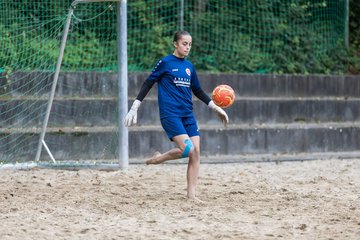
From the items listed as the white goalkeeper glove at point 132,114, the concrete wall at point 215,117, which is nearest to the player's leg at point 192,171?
the white goalkeeper glove at point 132,114

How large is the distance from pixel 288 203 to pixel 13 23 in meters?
5.75

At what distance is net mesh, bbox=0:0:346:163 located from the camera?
479 inches

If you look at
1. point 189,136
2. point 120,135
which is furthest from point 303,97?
point 189,136

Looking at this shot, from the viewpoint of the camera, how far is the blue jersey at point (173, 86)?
858 cm

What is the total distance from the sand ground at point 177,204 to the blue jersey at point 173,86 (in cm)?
91

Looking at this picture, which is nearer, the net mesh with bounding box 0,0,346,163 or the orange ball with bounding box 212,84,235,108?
the orange ball with bounding box 212,84,235,108

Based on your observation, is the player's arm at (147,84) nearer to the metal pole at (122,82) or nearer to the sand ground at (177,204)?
the sand ground at (177,204)

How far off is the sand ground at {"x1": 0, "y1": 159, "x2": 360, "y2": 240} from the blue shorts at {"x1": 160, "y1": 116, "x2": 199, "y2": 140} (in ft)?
2.22

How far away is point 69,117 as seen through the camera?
12.8 meters

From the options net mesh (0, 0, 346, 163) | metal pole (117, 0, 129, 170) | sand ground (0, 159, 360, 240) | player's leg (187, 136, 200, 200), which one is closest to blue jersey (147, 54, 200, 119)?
player's leg (187, 136, 200, 200)

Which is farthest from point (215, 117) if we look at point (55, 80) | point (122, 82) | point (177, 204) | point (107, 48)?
point (177, 204)

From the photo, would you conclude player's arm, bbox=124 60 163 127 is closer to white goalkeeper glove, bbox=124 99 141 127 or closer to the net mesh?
white goalkeeper glove, bbox=124 99 141 127

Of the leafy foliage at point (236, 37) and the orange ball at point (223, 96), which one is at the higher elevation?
the leafy foliage at point (236, 37)

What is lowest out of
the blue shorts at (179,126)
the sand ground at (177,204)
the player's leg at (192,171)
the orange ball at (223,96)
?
the sand ground at (177,204)
